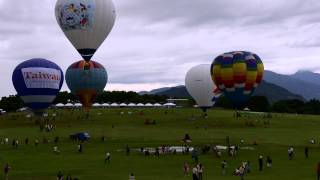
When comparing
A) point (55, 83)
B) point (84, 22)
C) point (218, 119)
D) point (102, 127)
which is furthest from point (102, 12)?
point (218, 119)

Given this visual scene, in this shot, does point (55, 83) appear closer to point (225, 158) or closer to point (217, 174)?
point (225, 158)

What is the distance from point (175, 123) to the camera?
319 feet

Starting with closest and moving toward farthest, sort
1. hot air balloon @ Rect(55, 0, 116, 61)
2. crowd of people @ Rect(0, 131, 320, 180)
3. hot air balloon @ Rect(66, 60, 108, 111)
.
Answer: crowd of people @ Rect(0, 131, 320, 180) → hot air balloon @ Rect(55, 0, 116, 61) → hot air balloon @ Rect(66, 60, 108, 111)

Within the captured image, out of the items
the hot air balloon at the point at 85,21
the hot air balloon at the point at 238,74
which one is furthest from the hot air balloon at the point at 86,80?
the hot air balloon at the point at 238,74

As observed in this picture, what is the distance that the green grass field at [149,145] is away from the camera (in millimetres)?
44931

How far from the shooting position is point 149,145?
6594 cm

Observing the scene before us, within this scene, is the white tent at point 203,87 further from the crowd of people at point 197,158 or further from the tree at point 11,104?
the tree at point 11,104

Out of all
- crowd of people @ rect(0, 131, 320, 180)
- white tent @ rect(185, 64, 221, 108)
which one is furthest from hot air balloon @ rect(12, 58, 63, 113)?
white tent @ rect(185, 64, 221, 108)

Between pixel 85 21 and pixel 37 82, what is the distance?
1534cm

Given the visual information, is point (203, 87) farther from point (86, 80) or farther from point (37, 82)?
point (37, 82)

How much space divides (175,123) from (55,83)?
23444 mm

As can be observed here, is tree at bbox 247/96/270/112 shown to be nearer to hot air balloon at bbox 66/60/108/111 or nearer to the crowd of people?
hot air balloon at bbox 66/60/108/111

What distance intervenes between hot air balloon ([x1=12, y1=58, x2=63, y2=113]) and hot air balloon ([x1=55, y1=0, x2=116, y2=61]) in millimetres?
10584

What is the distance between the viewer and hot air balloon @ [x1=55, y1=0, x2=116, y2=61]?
74.9 meters
